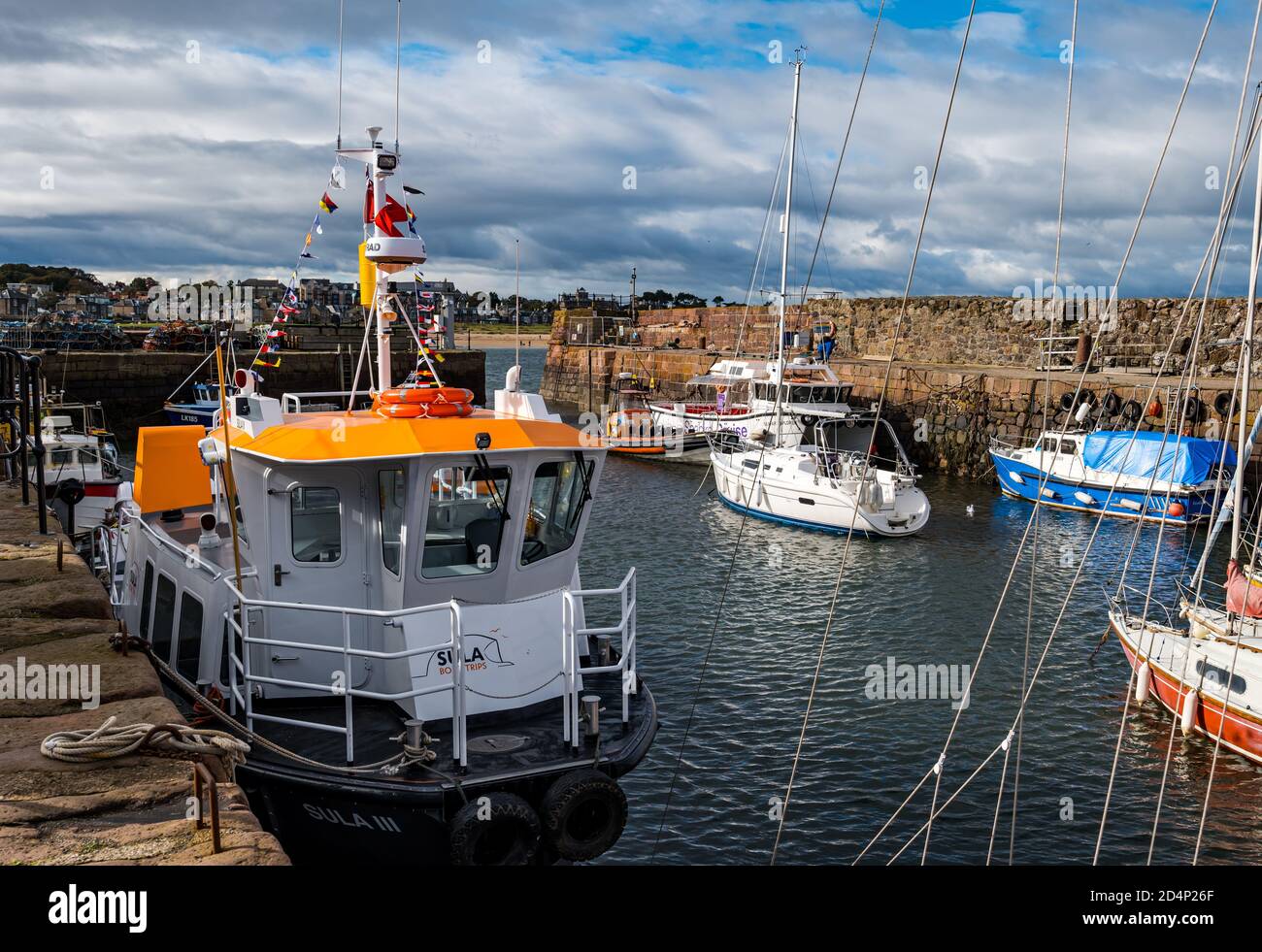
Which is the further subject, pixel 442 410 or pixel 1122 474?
pixel 1122 474

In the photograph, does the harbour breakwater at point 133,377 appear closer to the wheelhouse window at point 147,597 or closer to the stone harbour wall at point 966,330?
the stone harbour wall at point 966,330

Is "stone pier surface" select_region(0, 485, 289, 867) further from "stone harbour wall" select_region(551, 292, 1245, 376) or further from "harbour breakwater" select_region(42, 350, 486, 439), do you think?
"harbour breakwater" select_region(42, 350, 486, 439)

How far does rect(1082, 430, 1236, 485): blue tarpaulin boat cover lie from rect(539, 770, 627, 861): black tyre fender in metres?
22.3

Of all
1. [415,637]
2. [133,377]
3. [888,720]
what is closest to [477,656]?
[415,637]

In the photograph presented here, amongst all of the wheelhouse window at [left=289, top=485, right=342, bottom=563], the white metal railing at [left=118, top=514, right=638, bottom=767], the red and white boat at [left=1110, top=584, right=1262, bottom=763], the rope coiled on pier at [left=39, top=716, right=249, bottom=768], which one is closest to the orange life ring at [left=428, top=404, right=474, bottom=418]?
the wheelhouse window at [left=289, top=485, right=342, bottom=563]

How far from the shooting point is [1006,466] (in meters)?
32.9

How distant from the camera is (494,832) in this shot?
7566 millimetres

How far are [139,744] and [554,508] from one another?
4.45 meters

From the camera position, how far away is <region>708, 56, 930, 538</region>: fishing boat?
87.3ft

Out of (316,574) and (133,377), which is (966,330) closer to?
(133,377)

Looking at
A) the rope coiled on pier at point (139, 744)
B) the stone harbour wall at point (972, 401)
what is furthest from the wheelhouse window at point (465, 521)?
the stone harbour wall at point (972, 401)

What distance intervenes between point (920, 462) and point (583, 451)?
106 ft
